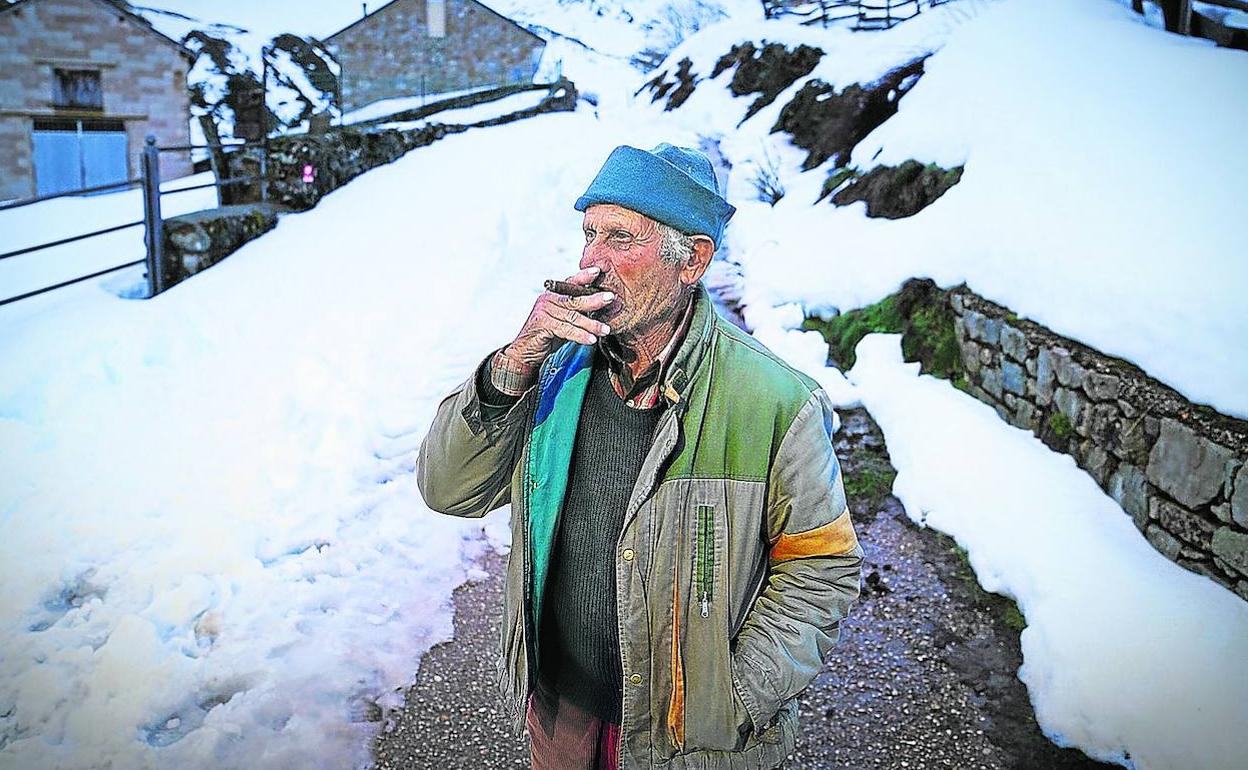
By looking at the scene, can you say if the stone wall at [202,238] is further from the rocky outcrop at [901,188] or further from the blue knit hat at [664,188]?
the blue knit hat at [664,188]

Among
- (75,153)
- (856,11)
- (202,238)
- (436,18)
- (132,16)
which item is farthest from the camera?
(436,18)

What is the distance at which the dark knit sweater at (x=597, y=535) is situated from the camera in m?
1.44

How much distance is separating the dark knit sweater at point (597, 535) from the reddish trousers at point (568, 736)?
0.09 ft

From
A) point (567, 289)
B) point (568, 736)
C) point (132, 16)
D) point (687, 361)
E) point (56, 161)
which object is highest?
point (132, 16)

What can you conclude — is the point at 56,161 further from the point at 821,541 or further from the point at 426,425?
the point at 821,541

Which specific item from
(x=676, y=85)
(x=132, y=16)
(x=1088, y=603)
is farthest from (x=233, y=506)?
(x=676, y=85)

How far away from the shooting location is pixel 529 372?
1.36m

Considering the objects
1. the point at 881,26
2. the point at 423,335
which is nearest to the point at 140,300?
the point at 423,335

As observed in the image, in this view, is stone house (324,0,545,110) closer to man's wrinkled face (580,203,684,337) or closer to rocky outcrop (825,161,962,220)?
rocky outcrop (825,161,962,220)

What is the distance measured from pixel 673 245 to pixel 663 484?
0.38 m

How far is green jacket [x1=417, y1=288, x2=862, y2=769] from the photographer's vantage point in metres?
1.36

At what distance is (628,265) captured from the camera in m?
1.40

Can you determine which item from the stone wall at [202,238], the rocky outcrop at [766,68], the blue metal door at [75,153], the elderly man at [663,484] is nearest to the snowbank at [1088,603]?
the elderly man at [663,484]

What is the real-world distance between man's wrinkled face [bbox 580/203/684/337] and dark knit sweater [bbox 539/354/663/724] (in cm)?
14
